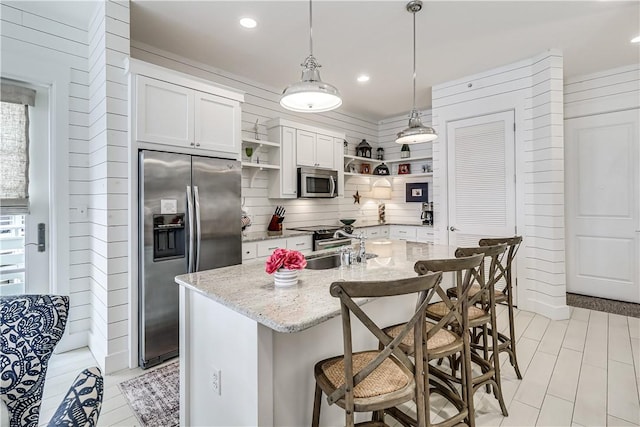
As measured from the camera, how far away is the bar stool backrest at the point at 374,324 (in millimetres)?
1126

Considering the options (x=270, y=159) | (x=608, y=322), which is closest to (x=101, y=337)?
(x=270, y=159)

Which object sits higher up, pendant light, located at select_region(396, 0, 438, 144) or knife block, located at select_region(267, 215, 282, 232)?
pendant light, located at select_region(396, 0, 438, 144)

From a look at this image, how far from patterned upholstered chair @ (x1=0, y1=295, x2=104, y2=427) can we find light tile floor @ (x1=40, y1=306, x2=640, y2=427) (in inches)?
40.2

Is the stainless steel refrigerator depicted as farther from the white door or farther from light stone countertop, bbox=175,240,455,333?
the white door

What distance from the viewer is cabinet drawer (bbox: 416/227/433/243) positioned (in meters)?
5.26

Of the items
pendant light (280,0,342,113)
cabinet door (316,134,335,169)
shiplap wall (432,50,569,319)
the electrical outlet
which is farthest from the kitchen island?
cabinet door (316,134,335,169)

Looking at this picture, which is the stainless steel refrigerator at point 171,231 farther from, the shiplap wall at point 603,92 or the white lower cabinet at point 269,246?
the shiplap wall at point 603,92

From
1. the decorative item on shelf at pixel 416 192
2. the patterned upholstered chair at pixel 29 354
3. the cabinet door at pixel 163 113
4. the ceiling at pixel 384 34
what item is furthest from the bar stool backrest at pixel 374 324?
the decorative item on shelf at pixel 416 192

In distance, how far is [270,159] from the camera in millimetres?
4488

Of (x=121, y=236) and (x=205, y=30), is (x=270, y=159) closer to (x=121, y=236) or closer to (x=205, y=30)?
(x=205, y=30)

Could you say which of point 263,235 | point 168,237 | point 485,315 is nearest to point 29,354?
point 168,237

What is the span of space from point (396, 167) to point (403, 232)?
1388 mm

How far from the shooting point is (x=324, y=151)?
4867 millimetres

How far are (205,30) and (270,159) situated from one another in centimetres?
177
